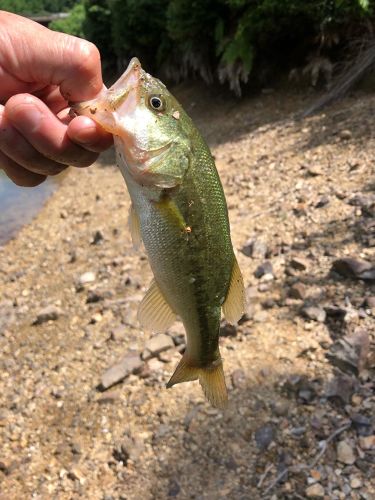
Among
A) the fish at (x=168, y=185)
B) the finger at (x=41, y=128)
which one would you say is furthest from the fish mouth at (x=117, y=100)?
the finger at (x=41, y=128)

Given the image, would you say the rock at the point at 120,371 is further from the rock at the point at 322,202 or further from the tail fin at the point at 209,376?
the rock at the point at 322,202

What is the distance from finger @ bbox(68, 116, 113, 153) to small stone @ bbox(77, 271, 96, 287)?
190 inches

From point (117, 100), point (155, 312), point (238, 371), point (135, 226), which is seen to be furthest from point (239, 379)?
point (117, 100)

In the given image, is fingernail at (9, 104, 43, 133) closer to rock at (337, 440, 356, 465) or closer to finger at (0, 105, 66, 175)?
finger at (0, 105, 66, 175)

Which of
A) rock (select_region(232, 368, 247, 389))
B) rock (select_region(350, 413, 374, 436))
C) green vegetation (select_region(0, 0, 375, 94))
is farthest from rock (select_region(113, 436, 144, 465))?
green vegetation (select_region(0, 0, 375, 94))

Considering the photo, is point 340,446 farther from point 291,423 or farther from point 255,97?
point 255,97

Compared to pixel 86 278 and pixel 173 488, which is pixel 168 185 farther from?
pixel 86 278

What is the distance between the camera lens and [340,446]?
356cm

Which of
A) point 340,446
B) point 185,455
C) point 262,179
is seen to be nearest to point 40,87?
point 185,455

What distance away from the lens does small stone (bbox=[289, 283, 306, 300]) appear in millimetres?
4965

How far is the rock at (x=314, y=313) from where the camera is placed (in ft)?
15.1

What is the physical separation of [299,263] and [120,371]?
2153 mm

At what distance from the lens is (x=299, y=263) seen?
5402 millimetres

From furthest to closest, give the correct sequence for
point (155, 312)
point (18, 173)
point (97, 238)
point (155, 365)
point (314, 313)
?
point (97, 238) < point (155, 365) < point (314, 313) < point (18, 173) < point (155, 312)
